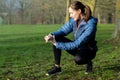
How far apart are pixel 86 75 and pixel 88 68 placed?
6.4 inches

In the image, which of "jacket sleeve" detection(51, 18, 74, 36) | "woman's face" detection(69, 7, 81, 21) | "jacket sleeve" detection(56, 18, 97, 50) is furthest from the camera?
"jacket sleeve" detection(51, 18, 74, 36)

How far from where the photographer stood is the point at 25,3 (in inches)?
3041

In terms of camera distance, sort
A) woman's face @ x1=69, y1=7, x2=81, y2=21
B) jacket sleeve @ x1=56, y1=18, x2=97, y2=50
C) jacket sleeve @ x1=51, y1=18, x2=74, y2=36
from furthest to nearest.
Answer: jacket sleeve @ x1=51, y1=18, x2=74, y2=36 → woman's face @ x1=69, y1=7, x2=81, y2=21 → jacket sleeve @ x1=56, y1=18, x2=97, y2=50

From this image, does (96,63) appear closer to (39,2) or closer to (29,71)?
(29,71)

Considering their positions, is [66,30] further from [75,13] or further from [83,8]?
[83,8]

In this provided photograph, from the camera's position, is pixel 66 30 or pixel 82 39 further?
pixel 66 30

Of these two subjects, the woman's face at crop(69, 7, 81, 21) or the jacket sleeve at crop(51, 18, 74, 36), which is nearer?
the woman's face at crop(69, 7, 81, 21)

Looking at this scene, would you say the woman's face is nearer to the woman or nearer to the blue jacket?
the woman

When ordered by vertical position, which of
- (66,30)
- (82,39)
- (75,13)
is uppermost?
(75,13)

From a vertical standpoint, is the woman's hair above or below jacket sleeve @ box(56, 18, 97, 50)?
above

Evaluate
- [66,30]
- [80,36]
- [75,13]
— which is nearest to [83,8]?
[75,13]

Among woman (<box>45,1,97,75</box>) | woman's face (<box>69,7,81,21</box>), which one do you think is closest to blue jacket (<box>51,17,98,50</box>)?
woman (<box>45,1,97,75</box>)

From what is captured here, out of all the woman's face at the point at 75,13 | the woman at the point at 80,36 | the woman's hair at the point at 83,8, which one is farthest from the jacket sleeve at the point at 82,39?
the woman's face at the point at 75,13

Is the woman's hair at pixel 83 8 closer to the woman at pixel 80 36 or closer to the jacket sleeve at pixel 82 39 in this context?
the woman at pixel 80 36
